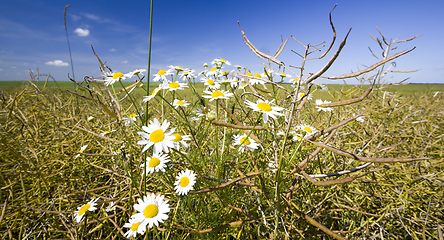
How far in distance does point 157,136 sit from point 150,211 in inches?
13.4

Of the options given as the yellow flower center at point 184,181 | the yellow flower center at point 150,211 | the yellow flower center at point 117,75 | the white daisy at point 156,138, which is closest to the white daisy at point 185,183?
the yellow flower center at point 184,181

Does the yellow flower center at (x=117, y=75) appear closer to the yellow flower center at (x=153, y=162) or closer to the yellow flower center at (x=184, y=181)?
the yellow flower center at (x=153, y=162)

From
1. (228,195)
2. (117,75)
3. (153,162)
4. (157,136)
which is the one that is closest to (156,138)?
(157,136)

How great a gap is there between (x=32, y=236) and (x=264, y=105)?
Result: 1.54 meters

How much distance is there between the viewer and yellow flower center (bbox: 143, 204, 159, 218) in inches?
31.7

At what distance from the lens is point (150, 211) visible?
0.81 metres

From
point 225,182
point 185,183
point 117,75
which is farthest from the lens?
point 117,75

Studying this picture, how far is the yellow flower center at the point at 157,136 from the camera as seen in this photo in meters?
0.75

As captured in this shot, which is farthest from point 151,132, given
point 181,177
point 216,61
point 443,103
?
point 443,103

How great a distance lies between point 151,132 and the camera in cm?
78

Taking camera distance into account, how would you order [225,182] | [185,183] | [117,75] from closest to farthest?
[225,182] < [185,183] < [117,75]

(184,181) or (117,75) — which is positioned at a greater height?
(117,75)

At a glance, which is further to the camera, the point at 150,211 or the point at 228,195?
the point at 228,195

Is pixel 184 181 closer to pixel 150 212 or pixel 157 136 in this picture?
pixel 150 212
